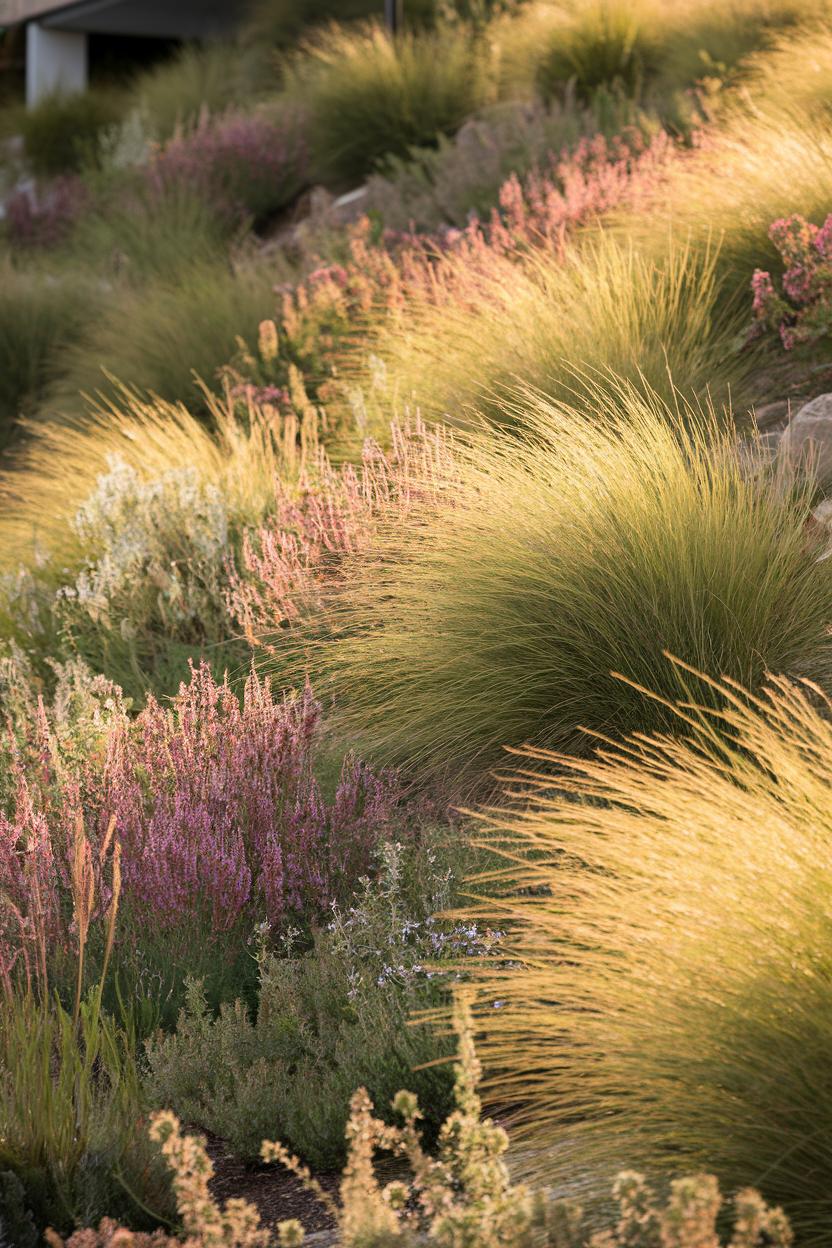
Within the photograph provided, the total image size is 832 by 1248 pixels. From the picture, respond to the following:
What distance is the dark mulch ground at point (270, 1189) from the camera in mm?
2623

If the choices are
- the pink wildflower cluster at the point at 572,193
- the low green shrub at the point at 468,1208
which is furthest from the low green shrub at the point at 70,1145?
the pink wildflower cluster at the point at 572,193

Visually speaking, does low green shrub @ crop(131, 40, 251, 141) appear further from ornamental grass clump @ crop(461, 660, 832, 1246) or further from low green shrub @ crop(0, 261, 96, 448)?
ornamental grass clump @ crop(461, 660, 832, 1246)

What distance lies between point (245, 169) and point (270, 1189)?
36.8 feet

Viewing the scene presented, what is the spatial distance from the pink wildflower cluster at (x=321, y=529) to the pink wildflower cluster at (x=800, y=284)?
5.26 ft

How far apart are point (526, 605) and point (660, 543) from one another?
0.41 meters

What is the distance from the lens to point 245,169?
12.7 meters

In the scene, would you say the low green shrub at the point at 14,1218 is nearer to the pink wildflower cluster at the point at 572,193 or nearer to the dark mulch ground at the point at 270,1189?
the dark mulch ground at the point at 270,1189

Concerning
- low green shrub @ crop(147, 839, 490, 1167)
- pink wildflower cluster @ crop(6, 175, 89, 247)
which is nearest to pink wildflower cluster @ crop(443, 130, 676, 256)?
low green shrub @ crop(147, 839, 490, 1167)

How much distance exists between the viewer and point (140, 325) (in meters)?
8.55

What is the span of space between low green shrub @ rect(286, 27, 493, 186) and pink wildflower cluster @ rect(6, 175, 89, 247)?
3.31m

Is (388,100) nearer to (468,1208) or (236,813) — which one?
(236,813)

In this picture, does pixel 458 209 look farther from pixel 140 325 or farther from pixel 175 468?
pixel 175 468

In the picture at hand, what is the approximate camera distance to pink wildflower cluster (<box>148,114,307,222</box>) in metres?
12.6

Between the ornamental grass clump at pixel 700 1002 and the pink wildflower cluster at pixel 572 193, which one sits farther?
the pink wildflower cluster at pixel 572 193
